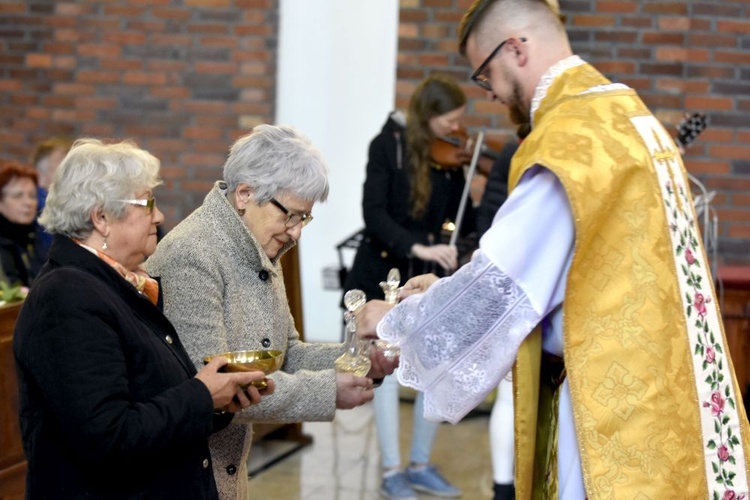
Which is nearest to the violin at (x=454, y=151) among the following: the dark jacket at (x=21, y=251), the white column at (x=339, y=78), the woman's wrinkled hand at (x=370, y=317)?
→ the white column at (x=339, y=78)

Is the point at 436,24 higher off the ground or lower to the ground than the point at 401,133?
higher

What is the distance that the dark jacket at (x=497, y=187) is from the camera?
4.64m

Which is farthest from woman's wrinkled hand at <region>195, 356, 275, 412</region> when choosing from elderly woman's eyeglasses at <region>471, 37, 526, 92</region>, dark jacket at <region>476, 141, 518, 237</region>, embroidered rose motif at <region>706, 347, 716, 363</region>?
dark jacket at <region>476, 141, 518, 237</region>

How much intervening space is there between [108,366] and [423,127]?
308 cm

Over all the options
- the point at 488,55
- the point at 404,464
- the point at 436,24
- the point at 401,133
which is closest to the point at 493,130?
the point at 436,24

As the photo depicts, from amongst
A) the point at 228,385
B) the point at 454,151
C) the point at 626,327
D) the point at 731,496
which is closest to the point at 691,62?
the point at 454,151

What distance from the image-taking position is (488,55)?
106 inches

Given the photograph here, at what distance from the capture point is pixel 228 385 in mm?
2375

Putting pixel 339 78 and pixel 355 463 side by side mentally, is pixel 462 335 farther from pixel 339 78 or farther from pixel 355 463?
pixel 339 78

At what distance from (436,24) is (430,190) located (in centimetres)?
169

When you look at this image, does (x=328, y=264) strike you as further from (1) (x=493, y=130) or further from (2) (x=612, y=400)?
(2) (x=612, y=400)

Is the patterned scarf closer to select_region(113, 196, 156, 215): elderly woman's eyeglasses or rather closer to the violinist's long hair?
select_region(113, 196, 156, 215): elderly woman's eyeglasses

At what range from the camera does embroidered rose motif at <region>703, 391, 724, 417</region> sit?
2.56 m

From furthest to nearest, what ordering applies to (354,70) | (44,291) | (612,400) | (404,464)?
1. (354,70)
2. (404,464)
3. (612,400)
4. (44,291)
